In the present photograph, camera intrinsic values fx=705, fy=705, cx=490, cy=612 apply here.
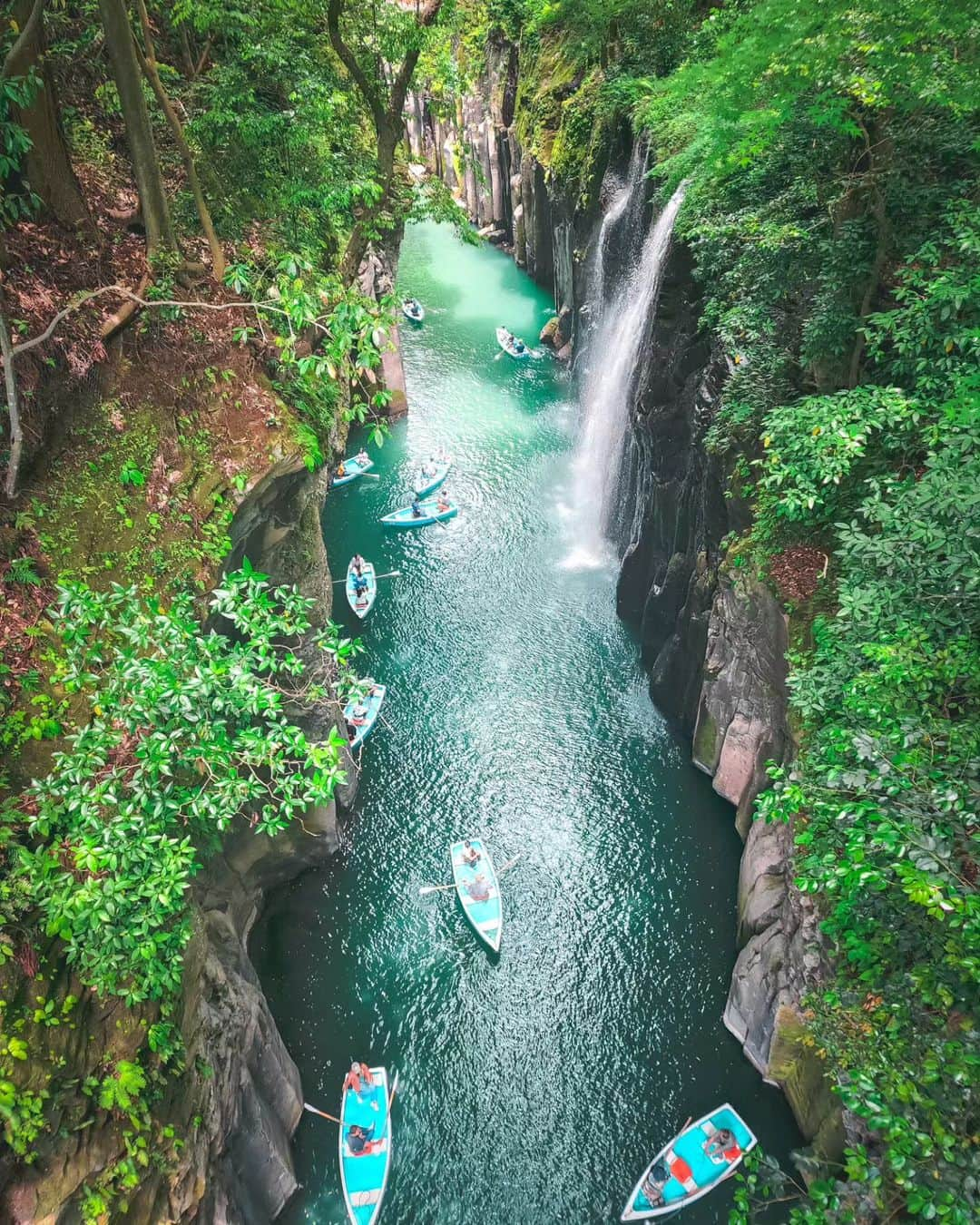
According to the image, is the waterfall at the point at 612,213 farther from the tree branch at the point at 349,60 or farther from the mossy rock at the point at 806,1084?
the mossy rock at the point at 806,1084

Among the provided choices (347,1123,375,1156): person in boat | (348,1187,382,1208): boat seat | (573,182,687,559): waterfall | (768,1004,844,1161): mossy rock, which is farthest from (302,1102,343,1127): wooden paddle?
(573,182,687,559): waterfall

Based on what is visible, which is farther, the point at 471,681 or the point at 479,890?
the point at 471,681

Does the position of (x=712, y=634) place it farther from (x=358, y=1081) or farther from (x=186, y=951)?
(x=186, y=951)

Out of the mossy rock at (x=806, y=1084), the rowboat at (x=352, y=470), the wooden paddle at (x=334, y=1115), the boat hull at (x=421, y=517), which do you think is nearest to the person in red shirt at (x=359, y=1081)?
the wooden paddle at (x=334, y=1115)

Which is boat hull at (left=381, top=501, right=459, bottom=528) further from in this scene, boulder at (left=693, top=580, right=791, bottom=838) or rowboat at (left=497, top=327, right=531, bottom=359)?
rowboat at (left=497, top=327, right=531, bottom=359)

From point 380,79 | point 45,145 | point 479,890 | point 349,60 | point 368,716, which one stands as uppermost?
point 380,79

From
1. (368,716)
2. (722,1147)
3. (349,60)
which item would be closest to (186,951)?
(722,1147)
